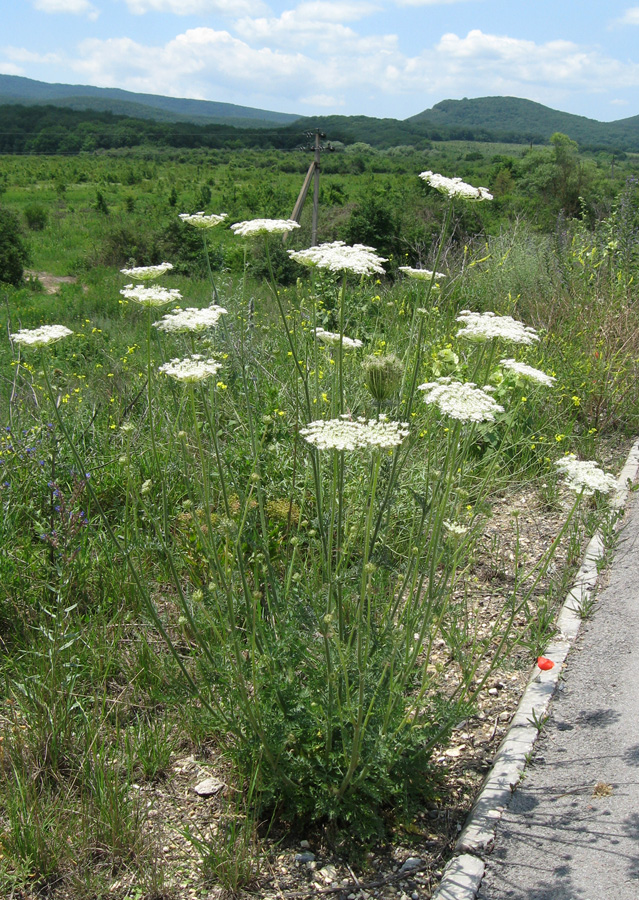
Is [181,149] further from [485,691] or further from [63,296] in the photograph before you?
[485,691]

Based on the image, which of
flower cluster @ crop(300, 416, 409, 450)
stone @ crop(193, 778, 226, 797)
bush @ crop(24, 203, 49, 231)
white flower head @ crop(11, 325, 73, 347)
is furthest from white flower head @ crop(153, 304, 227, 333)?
bush @ crop(24, 203, 49, 231)

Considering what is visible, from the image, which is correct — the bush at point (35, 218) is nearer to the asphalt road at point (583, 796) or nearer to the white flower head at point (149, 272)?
the white flower head at point (149, 272)

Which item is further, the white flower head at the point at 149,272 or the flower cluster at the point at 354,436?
the white flower head at the point at 149,272

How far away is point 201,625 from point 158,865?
0.84m

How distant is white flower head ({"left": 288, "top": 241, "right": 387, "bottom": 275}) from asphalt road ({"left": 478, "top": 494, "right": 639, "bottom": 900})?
75.9 inches

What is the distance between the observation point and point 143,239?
29141 millimetres

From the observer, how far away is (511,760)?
248 centimetres

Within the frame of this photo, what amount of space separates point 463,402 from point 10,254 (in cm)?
2497

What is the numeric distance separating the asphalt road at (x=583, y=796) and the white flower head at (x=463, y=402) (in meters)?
1.43

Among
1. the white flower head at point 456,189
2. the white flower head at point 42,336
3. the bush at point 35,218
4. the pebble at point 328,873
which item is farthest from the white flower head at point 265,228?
the bush at point 35,218

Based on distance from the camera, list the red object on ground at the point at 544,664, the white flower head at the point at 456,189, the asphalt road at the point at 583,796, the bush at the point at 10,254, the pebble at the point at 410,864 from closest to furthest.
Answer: the asphalt road at the point at 583,796, the pebble at the point at 410,864, the white flower head at the point at 456,189, the red object on ground at the point at 544,664, the bush at the point at 10,254

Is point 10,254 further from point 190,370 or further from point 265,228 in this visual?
point 190,370

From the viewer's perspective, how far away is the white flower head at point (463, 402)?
187cm

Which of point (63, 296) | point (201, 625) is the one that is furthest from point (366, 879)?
point (63, 296)
